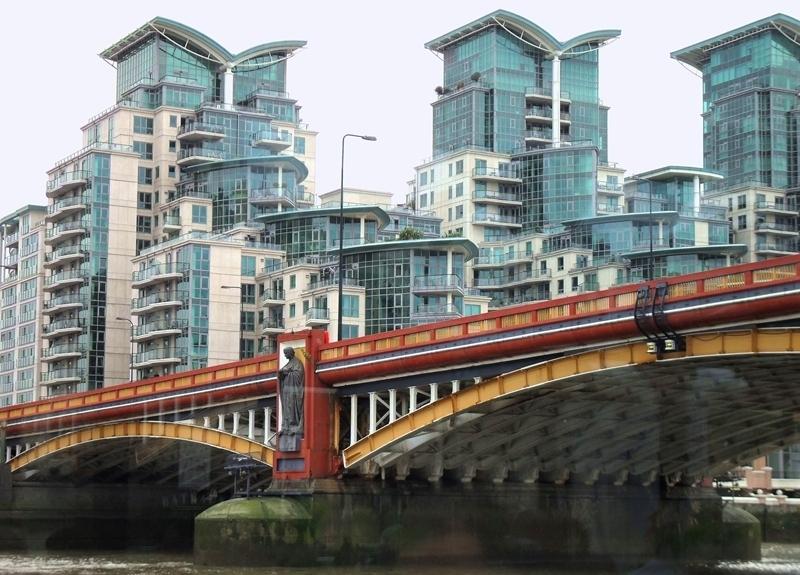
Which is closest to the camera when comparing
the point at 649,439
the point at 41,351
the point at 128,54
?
the point at 649,439

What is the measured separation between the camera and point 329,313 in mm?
108562

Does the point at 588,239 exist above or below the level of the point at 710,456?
above

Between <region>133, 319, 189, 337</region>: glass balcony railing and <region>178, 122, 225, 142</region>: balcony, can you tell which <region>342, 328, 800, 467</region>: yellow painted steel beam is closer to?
<region>133, 319, 189, 337</region>: glass balcony railing

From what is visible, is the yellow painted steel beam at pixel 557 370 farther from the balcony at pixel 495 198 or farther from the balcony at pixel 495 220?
the balcony at pixel 495 198

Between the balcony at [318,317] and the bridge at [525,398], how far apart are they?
3107cm

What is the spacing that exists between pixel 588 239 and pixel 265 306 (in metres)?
34.7

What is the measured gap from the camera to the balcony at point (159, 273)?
115 m

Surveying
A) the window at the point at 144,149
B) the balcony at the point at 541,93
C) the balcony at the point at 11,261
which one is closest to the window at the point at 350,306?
the window at the point at 144,149

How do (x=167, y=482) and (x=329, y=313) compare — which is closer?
(x=167, y=482)

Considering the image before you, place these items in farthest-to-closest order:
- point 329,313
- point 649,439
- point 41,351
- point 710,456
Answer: point 41,351
point 329,313
point 710,456
point 649,439

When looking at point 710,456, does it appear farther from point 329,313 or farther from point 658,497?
point 329,313

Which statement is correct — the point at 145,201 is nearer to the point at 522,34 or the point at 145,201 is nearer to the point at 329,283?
the point at 329,283

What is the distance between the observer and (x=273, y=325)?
11406 cm

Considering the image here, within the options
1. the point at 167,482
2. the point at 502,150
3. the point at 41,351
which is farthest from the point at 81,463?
the point at 502,150
